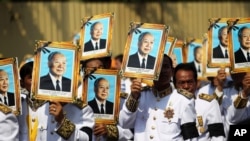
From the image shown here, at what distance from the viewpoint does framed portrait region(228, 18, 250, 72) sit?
6.89 m

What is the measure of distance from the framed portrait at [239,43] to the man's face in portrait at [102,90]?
1.18m

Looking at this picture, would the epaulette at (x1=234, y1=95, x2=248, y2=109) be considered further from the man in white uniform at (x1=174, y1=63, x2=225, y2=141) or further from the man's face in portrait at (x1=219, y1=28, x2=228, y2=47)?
the man's face in portrait at (x1=219, y1=28, x2=228, y2=47)

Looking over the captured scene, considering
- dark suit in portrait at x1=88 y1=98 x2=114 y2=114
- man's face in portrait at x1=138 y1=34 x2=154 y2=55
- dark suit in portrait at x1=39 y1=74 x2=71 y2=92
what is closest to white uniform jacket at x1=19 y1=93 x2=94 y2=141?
dark suit in portrait at x1=39 y1=74 x2=71 y2=92

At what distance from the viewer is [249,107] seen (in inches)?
278

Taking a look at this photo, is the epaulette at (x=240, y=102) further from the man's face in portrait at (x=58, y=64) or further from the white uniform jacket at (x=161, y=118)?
the man's face in portrait at (x=58, y=64)

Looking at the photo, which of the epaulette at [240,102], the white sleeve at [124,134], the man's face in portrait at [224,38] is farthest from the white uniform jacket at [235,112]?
the white sleeve at [124,134]

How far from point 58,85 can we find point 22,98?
49cm

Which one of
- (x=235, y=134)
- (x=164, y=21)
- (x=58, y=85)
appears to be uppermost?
(x=164, y=21)

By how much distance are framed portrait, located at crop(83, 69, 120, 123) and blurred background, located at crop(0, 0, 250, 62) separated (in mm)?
5608

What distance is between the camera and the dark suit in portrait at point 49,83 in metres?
6.05

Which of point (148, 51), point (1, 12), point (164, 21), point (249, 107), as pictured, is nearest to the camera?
point (148, 51)

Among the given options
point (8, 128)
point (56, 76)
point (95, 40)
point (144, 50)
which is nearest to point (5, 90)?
point (8, 128)

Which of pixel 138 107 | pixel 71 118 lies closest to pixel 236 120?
pixel 138 107

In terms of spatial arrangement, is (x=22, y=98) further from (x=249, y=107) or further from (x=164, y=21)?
(x=164, y=21)
